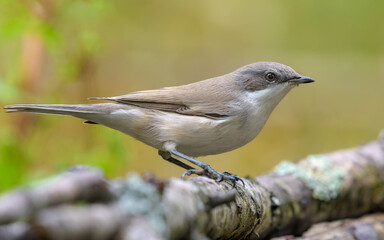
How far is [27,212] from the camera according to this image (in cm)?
108

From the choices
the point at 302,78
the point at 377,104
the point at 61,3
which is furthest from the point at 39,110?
the point at 377,104

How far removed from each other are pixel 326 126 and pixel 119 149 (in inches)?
170

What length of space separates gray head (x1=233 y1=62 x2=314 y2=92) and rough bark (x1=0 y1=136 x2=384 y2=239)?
68 cm

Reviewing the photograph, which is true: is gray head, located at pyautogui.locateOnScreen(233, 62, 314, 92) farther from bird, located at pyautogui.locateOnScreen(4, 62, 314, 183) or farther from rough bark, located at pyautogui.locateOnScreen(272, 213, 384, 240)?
rough bark, located at pyautogui.locateOnScreen(272, 213, 384, 240)

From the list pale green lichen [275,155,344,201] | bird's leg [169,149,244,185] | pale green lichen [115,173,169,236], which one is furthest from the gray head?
pale green lichen [115,173,169,236]

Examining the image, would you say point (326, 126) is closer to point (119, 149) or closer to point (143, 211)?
point (119, 149)

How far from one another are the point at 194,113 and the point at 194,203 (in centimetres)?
169

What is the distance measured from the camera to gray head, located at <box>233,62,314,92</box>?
11.8 feet

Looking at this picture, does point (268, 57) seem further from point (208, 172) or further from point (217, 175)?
point (217, 175)

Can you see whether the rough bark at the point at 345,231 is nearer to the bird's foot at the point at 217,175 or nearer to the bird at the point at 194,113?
the bird's foot at the point at 217,175

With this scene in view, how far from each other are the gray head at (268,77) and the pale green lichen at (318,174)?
0.66m

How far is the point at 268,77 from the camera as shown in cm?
364

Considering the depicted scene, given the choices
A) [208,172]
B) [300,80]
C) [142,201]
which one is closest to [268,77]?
[300,80]

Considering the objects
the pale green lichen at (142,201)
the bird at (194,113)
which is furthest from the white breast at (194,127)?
the pale green lichen at (142,201)
